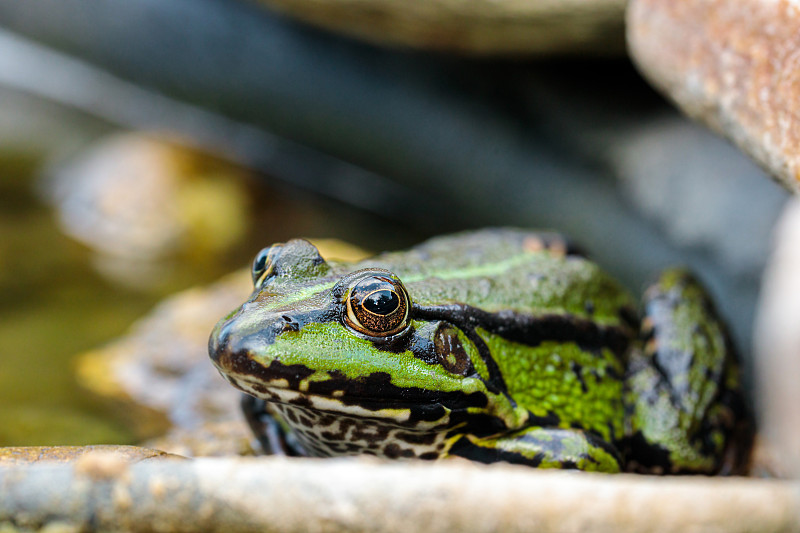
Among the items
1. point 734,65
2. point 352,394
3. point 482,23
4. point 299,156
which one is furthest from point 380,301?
point 299,156

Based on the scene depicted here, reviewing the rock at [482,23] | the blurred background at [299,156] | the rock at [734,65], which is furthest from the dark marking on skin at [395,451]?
the rock at [482,23]

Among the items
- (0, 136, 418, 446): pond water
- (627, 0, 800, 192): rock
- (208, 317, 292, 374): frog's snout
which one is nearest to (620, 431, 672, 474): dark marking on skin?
(627, 0, 800, 192): rock

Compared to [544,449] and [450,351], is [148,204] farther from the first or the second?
[544,449]

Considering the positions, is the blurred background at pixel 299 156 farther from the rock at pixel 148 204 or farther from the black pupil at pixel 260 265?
the black pupil at pixel 260 265

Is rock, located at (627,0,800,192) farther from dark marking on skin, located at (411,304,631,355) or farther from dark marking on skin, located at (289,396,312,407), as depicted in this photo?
dark marking on skin, located at (289,396,312,407)

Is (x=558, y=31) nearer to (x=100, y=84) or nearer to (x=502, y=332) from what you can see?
(x=502, y=332)
